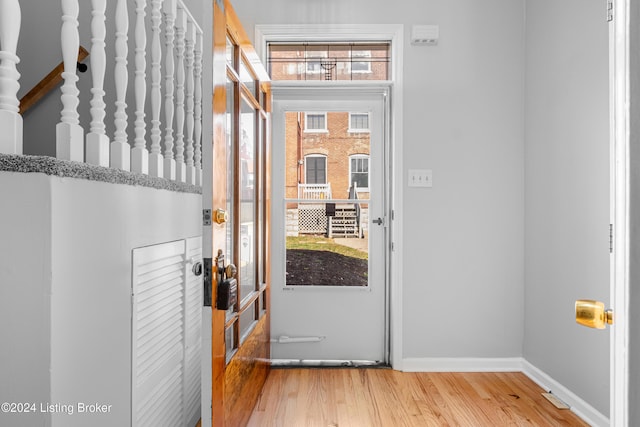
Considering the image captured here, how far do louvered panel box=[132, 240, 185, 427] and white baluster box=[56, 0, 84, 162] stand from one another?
0.40 metres

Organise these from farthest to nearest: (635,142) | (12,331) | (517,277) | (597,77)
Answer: (517,277), (597,77), (12,331), (635,142)

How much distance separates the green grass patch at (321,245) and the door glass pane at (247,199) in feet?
1.89

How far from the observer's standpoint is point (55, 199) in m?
0.97

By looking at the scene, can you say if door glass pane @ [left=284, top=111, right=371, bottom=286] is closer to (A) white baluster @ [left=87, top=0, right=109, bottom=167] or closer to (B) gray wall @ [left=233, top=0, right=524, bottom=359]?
(B) gray wall @ [left=233, top=0, right=524, bottom=359]

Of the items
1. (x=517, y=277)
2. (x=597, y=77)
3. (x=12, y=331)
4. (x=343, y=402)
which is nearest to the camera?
(x=12, y=331)

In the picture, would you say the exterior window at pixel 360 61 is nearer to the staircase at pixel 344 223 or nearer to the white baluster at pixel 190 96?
the staircase at pixel 344 223

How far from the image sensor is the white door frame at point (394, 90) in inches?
108

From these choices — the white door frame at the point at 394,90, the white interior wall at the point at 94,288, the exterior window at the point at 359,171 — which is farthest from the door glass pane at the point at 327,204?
the white interior wall at the point at 94,288

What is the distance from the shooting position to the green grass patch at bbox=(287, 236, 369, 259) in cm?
291

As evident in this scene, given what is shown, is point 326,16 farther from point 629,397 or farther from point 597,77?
point 629,397

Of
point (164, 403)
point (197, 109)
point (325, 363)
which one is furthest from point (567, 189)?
point (164, 403)

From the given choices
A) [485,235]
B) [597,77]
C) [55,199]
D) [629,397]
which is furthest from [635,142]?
[485,235]

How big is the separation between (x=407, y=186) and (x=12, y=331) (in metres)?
2.24

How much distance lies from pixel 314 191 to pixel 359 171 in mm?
336
